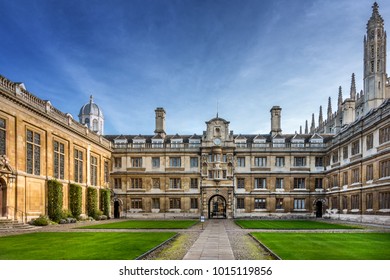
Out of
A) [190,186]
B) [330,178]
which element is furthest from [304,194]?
[190,186]

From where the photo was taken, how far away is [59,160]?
113ft

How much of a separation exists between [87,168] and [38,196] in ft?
39.1

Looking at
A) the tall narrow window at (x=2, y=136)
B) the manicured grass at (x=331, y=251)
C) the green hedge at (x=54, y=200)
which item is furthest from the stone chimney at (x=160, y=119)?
the manicured grass at (x=331, y=251)

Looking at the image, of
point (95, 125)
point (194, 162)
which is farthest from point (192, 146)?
point (95, 125)

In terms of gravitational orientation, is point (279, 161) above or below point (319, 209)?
above

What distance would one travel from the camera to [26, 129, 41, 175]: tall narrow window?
28656 mm

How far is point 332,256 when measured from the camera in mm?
12461

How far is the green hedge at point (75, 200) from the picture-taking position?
118 ft

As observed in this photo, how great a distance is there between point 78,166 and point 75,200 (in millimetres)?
4265

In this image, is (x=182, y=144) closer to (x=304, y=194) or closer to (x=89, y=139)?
(x=89, y=139)

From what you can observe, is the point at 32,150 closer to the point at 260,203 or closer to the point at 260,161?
the point at 260,161

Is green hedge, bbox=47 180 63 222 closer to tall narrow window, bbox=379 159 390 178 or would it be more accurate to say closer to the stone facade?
the stone facade

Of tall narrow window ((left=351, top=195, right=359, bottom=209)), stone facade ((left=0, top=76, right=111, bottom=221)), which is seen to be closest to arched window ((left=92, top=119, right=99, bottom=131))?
stone facade ((left=0, top=76, right=111, bottom=221))
